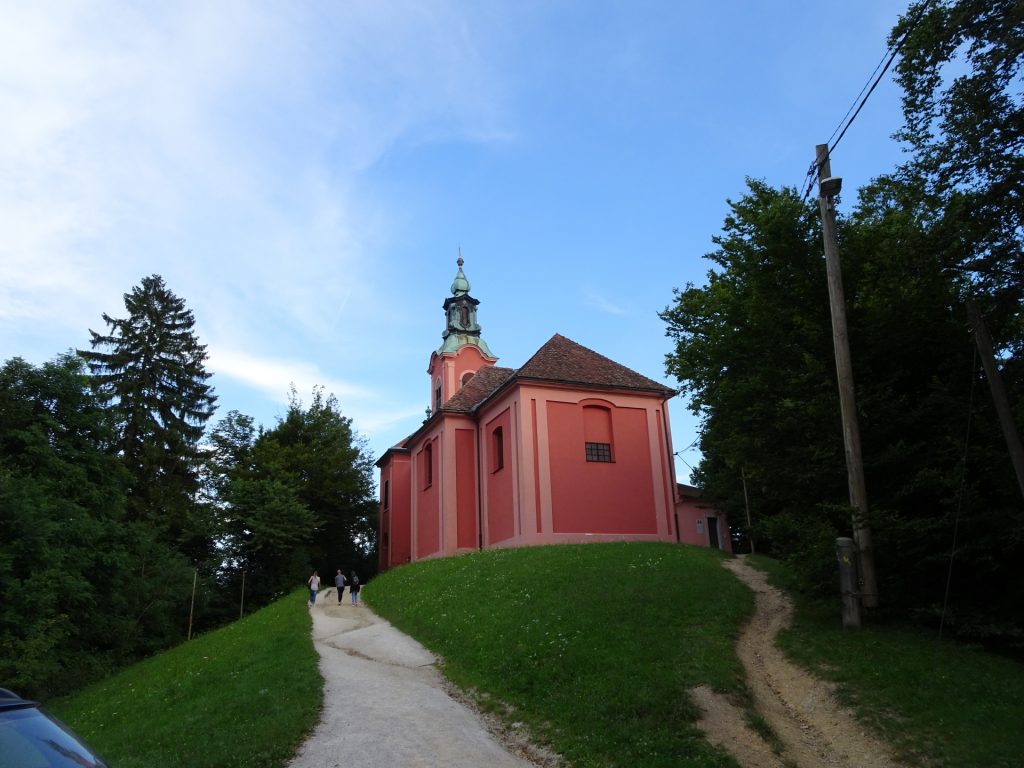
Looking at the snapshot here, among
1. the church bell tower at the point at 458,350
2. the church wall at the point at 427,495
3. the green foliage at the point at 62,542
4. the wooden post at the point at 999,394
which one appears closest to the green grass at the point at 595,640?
the wooden post at the point at 999,394

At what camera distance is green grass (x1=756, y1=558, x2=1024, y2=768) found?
7.69 meters

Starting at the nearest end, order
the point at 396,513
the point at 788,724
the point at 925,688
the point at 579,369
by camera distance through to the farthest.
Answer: the point at 925,688 < the point at 788,724 < the point at 579,369 < the point at 396,513

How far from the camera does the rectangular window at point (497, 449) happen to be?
92.1 ft

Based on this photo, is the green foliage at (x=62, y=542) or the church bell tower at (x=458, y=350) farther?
the church bell tower at (x=458, y=350)

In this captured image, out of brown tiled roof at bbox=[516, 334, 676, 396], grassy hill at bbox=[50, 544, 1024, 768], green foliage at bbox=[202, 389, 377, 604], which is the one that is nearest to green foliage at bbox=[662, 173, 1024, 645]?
grassy hill at bbox=[50, 544, 1024, 768]

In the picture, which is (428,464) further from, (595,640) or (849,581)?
(849,581)

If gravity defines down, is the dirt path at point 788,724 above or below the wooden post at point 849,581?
below

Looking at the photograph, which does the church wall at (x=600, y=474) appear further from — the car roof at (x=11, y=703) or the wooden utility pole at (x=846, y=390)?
the car roof at (x=11, y=703)

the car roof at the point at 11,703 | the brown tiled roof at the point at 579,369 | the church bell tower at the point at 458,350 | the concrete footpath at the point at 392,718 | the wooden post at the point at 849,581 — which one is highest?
the church bell tower at the point at 458,350

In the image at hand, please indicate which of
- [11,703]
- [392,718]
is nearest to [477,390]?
[392,718]

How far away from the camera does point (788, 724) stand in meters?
9.18

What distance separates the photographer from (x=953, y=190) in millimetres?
11648

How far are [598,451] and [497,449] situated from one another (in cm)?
417

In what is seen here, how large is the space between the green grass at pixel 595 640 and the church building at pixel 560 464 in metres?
4.18
